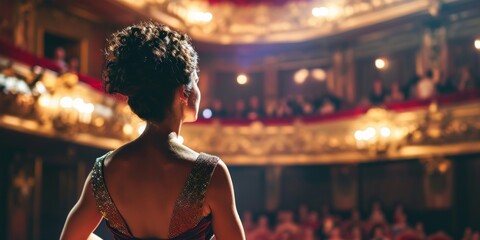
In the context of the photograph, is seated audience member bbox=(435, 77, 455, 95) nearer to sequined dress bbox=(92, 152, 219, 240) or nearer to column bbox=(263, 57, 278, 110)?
column bbox=(263, 57, 278, 110)

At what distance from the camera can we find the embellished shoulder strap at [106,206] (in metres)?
1.61

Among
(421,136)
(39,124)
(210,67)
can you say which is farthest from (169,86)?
(210,67)

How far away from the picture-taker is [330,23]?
16.6 metres

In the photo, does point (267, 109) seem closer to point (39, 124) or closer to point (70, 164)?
point (70, 164)

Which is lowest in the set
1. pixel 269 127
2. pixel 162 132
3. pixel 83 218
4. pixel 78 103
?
pixel 83 218

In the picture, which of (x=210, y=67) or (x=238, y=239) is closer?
(x=238, y=239)

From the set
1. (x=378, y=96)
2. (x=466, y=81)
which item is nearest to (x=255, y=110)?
(x=378, y=96)

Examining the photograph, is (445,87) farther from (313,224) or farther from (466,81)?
(313,224)

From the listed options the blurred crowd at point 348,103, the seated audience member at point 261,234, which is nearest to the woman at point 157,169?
the seated audience member at point 261,234

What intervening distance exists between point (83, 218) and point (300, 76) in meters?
16.8

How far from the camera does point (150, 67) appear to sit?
1.57 metres

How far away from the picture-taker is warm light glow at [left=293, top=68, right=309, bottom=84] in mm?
18125

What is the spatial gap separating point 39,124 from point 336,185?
851 cm

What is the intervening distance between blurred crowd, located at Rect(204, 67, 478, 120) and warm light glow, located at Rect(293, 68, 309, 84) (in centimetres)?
79
